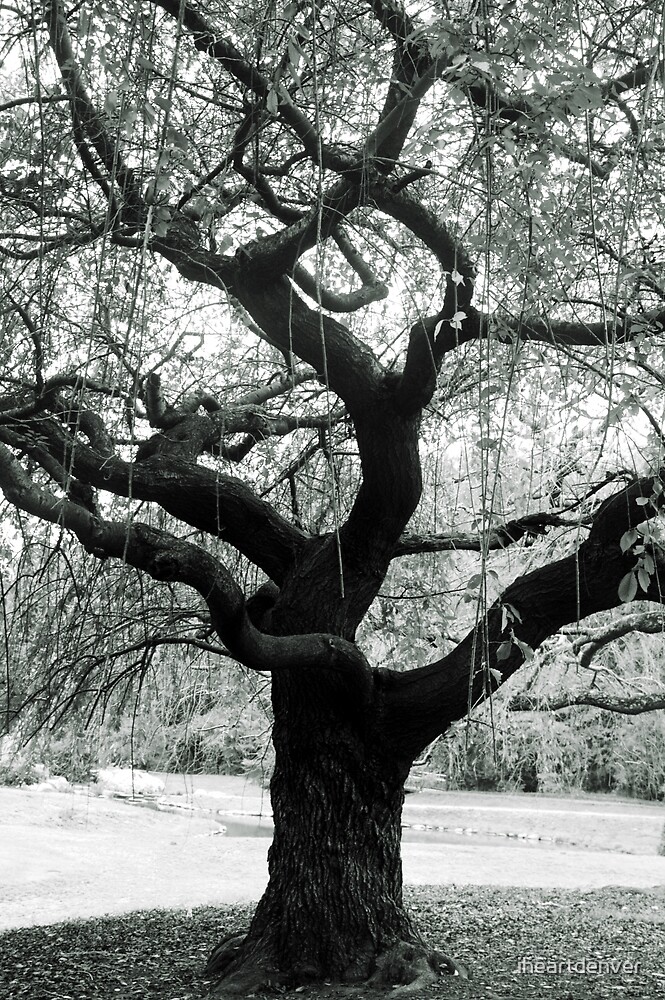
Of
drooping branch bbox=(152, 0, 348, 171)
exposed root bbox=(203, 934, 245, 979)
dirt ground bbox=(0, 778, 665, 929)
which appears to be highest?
drooping branch bbox=(152, 0, 348, 171)

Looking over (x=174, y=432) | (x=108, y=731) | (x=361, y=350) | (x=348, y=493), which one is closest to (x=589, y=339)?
(x=361, y=350)

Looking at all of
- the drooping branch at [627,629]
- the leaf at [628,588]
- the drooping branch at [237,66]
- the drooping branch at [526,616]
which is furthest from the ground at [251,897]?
the drooping branch at [237,66]

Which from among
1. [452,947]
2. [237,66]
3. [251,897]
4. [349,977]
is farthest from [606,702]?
[237,66]

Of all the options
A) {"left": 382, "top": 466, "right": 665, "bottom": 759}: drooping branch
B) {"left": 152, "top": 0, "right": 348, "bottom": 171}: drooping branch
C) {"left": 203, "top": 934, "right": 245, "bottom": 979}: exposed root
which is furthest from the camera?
{"left": 203, "top": 934, "right": 245, "bottom": 979}: exposed root

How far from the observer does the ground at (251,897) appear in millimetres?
5059

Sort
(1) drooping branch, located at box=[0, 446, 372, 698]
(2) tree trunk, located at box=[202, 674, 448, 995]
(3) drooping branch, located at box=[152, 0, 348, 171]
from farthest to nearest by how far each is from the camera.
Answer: (2) tree trunk, located at box=[202, 674, 448, 995] → (1) drooping branch, located at box=[0, 446, 372, 698] → (3) drooping branch, located at box=[152, 0, 348, 171]

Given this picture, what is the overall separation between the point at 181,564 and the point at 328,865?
183cm

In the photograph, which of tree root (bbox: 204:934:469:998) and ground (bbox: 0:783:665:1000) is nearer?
tree root (bbox: 204:934:469:998)

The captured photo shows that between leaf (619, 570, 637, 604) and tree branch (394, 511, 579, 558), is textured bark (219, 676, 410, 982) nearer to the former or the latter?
tree branch (394, 511, 579, 558)

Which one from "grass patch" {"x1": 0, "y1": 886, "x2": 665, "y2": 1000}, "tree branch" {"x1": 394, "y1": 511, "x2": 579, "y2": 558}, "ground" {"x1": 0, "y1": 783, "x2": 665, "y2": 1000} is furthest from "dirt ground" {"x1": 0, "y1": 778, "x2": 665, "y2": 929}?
"tree branch" {"x1": 394, "y1": 511, "x2": 579, "y2": 558}

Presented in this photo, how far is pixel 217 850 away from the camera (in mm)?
13727

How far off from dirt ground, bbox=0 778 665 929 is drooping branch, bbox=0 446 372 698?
2.34m

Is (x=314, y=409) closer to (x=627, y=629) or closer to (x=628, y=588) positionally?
(x=627, y=629)

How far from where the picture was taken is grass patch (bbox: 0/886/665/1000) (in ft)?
15.6
